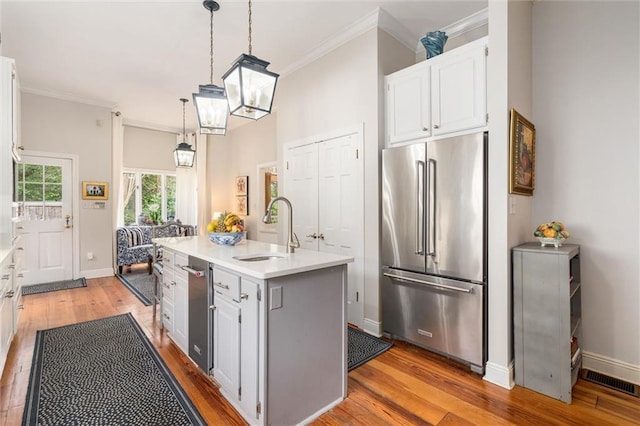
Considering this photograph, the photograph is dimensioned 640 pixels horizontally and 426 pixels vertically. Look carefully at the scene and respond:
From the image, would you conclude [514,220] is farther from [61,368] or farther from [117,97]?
[117,97]

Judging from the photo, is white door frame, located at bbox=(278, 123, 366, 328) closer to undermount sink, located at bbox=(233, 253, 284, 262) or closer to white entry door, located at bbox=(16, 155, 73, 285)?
undermount sink, located at bbox=(233, 253, 284, 262)

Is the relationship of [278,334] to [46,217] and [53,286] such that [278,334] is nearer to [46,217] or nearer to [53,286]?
[53,286]

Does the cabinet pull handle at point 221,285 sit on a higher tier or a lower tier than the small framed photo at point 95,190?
lower

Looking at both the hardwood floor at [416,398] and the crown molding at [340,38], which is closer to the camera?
the hardwood floor at [416,398]

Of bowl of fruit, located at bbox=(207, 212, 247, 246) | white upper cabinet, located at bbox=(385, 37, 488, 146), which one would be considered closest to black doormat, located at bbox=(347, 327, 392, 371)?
bowl of fruit, located at bbox=(207, 212, 247, 246)

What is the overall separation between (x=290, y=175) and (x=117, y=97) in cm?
354

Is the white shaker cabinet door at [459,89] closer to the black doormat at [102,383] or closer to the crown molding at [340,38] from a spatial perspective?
the crown molding at [340,38]

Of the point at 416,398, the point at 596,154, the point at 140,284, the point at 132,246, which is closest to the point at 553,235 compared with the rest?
the point at 596,154

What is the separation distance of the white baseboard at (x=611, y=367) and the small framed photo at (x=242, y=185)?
18.4 feet

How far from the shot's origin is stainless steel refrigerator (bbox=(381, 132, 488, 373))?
7.61 feet

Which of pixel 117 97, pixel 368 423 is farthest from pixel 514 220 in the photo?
pixel 117 97

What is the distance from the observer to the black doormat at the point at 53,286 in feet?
14.8

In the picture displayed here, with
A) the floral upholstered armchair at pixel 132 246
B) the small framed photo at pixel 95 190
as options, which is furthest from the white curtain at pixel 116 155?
the floral upholstered armchair at pixel 132 246

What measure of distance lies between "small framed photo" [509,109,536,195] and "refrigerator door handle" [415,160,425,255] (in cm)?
67
